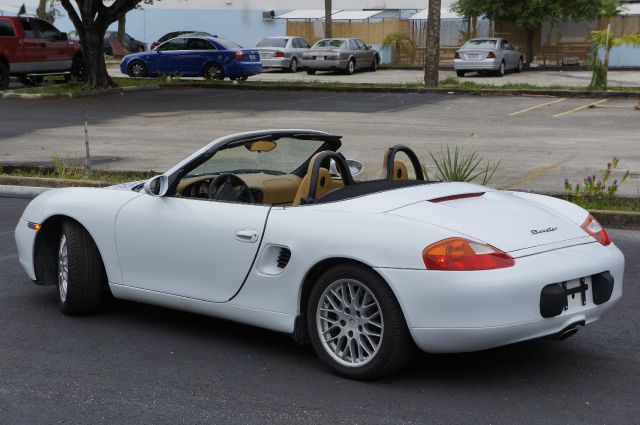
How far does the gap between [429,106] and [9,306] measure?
63.1 feet

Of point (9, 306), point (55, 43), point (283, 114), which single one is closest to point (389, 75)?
point (55, 43)

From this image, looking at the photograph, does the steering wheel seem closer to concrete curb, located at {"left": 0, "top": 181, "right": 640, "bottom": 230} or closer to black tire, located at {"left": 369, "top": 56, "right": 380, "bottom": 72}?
concrete curb, located at {"left": 0, "top": 181, "right": 640, "bottom": 230}

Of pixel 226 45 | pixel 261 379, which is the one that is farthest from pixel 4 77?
pixel 261 379

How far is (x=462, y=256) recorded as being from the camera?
5.39 m

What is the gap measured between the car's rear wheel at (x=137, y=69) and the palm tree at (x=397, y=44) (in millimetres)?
17119

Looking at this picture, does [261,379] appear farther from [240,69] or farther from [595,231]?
[240,69]

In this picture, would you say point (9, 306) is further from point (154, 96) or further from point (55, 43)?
point (55, 43)

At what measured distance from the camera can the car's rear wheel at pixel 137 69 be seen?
35.9 m

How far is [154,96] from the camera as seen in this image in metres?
29.0

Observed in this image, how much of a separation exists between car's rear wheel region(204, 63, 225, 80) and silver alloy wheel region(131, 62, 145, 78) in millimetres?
2509

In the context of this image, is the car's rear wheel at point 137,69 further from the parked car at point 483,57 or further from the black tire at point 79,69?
the parked car at point 483,57

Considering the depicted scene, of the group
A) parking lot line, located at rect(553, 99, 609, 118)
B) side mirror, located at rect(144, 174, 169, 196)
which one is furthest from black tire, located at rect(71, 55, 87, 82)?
side mirror, located at rect(144, 174, 169, 196)

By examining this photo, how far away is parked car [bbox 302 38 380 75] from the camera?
40.8 m

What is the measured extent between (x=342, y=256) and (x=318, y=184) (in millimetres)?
860
